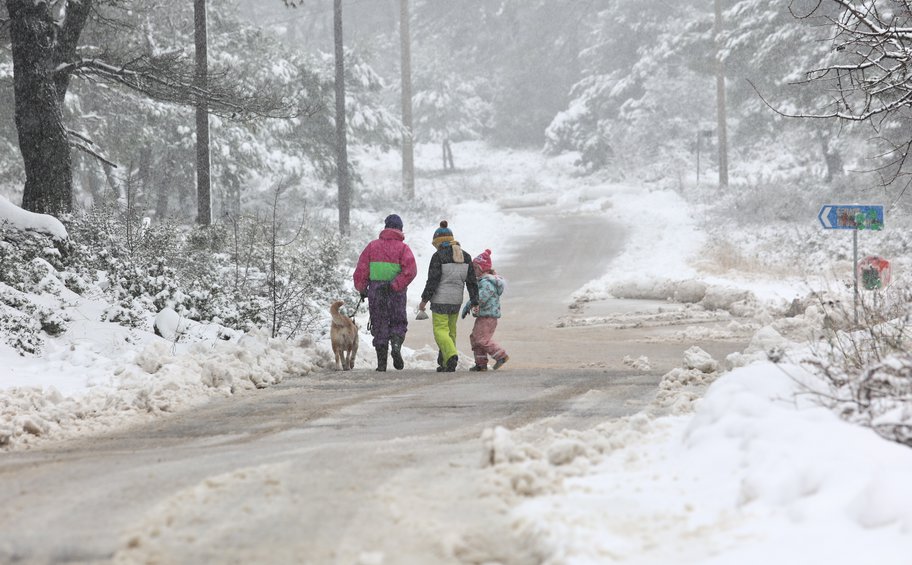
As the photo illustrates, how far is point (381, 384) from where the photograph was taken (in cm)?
943

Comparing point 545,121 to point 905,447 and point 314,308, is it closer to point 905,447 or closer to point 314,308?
point 314,308

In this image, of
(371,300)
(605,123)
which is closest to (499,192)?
(605,123)

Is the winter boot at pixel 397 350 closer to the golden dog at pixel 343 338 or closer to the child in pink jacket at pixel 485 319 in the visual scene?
the golden dog at pixel 343 338

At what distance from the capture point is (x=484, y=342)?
11.4 metres

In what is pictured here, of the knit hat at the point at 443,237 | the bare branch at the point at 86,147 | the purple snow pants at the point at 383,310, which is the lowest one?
the purple snow pants at the point at 383,310

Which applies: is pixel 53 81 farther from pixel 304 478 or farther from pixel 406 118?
pixel 406 118

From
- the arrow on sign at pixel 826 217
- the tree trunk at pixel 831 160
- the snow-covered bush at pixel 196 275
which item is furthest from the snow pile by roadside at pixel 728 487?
the tree trunk at pixel 831 160

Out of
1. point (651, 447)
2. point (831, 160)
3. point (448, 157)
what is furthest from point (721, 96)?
point (651, 447)

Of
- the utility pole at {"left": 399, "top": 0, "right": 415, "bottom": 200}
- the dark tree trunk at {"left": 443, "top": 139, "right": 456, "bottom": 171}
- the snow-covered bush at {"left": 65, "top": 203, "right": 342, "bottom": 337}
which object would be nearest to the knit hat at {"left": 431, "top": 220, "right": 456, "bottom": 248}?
the snow-covered bush at {"left": 65, "top": 203, "right": 342, "bottom": 337}

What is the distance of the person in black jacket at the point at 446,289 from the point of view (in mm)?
11164

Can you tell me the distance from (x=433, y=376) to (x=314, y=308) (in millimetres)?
4756

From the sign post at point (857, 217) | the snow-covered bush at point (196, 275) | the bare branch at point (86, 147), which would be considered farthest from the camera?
the bare branch at point (86, 147)

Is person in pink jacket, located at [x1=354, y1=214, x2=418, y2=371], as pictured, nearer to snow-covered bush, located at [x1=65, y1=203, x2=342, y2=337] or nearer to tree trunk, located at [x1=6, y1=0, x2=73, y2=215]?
snow-covered bush, located at [x1=65, y1=203, x2=342, y2=337]

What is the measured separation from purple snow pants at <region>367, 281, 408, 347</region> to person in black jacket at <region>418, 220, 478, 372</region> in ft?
1.05
